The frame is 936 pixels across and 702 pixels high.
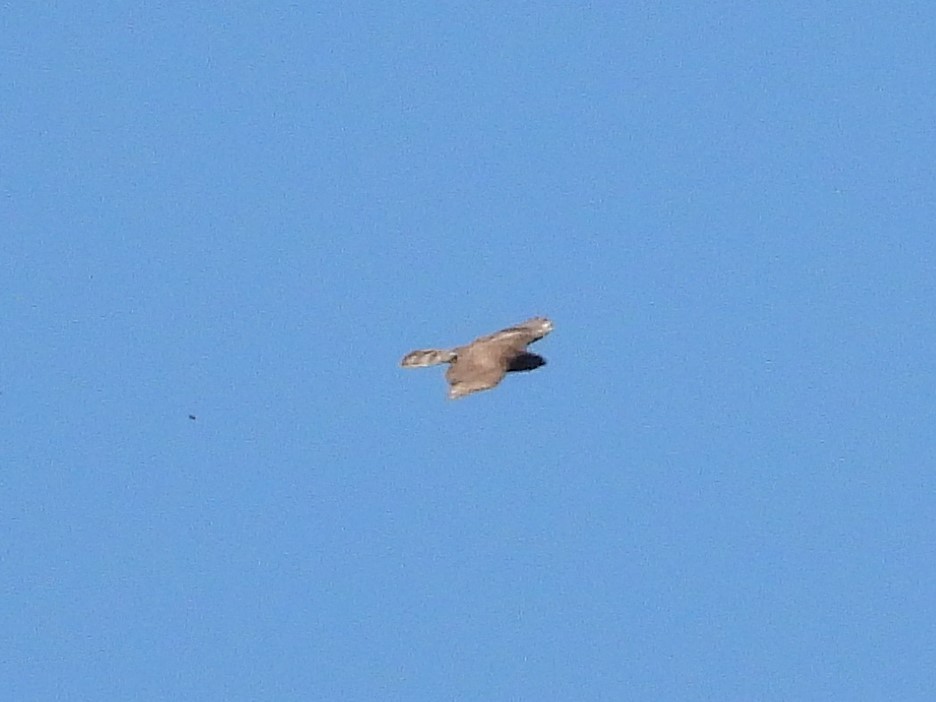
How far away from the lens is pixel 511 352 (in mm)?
34906

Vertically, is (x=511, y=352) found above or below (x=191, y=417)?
above

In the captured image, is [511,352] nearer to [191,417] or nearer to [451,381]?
[451,381]

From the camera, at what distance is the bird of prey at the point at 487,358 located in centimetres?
3344

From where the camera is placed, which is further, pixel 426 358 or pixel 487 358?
pixel 426 358

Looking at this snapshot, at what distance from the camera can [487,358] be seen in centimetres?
3459

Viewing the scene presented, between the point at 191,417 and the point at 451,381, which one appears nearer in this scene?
the point at 191,417

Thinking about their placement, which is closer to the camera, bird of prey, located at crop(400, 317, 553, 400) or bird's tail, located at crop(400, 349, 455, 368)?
bird of prey, located at crop(400, 317, 553, 400)

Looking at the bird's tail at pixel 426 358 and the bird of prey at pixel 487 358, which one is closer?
the bird of prey at pixel 487 358

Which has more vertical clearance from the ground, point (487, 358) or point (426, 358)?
point (426, 358)

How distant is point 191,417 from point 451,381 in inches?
175

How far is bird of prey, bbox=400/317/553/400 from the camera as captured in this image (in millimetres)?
33438

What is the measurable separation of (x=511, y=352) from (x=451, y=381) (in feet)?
5.66

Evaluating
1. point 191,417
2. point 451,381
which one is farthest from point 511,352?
point 191,417
